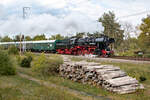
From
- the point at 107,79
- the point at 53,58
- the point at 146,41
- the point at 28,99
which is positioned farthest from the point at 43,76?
the point at 146,41

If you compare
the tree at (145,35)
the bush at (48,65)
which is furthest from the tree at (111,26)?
the bush at (48,65)

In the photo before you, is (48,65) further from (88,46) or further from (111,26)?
(111,26)

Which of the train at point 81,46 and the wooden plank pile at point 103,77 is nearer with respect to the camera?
the wooden plank pile at point 103,77

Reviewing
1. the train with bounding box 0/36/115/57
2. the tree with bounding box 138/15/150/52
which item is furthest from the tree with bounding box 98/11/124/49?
the train with bounding box 0/36/115/57

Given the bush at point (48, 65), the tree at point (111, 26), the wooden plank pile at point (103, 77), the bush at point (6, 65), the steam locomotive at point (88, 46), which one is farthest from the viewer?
the tree at point (111, 26)

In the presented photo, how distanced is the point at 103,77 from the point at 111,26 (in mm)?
58361

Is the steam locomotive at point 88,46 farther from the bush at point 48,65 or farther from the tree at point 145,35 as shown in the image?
the bush at point 48,65

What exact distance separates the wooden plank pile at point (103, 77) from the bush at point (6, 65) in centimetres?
465

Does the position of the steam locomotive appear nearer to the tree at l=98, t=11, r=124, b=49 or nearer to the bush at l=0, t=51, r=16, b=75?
the bush at l=0, t=51, r=16, b=75

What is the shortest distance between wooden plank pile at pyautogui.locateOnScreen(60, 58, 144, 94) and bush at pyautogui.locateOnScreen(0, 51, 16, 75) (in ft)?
15.3

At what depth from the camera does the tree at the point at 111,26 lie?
67.1 meters

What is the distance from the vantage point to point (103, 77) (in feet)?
35.9

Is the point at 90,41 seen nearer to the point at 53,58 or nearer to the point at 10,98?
the point at 53,58

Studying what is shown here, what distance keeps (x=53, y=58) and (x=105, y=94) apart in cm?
739
